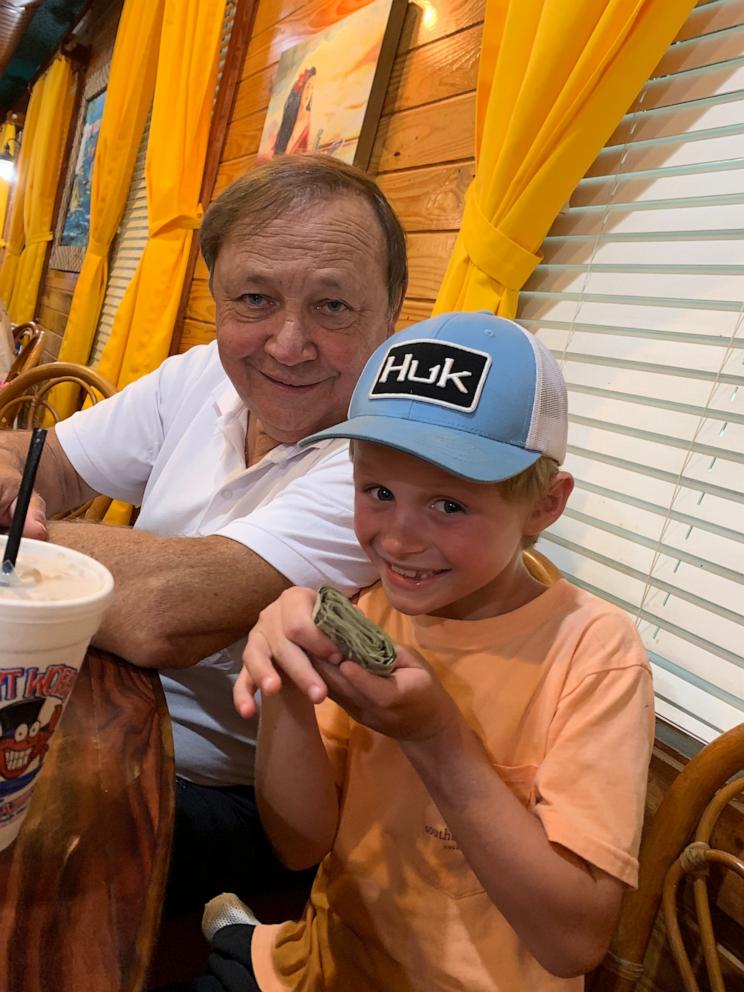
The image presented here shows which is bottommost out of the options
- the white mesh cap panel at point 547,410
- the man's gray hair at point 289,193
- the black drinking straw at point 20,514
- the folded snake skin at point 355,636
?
the folded snake skin at point 355,636

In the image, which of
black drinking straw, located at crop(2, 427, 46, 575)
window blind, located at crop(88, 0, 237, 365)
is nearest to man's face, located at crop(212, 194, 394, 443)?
black drinking straw, located at crop(2, 427, 46, 575)

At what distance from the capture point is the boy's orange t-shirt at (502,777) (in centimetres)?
72

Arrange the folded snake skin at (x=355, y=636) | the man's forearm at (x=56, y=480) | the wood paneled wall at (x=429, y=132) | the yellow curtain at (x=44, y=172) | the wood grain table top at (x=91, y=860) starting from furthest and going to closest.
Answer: the yellow curtain at (x=44, y=172) → the wood paneled wall at (x=429, y=132) → the man's forearm at (x=56, y=480) → the folded snake skin at (x=355, y=636) → the wood grain table top at (x=91, y=860)

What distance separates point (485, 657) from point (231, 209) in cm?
96

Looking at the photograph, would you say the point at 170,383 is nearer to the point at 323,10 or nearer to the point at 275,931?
the point at 275,931

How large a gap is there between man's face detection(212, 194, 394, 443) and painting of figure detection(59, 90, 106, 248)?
488 centimetres

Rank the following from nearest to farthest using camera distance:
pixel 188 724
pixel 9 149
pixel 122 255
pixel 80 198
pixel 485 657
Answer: pixel 485 657, pixel 188 724, pixel 122 255, pixel 80 198, pixel 9 149

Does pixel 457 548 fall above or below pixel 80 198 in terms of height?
below

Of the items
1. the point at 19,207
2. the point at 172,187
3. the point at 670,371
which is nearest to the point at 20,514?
the point at 670,371

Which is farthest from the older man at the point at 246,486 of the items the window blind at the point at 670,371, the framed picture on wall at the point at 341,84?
the framed picture on wall at the point at 341,84

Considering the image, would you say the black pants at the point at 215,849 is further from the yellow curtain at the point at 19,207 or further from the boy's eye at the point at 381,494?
the yellow curtain at the point at 19,207

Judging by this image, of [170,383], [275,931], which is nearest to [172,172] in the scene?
[170,383]

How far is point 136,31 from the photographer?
4.19 metres

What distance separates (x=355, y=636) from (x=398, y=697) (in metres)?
0.07
